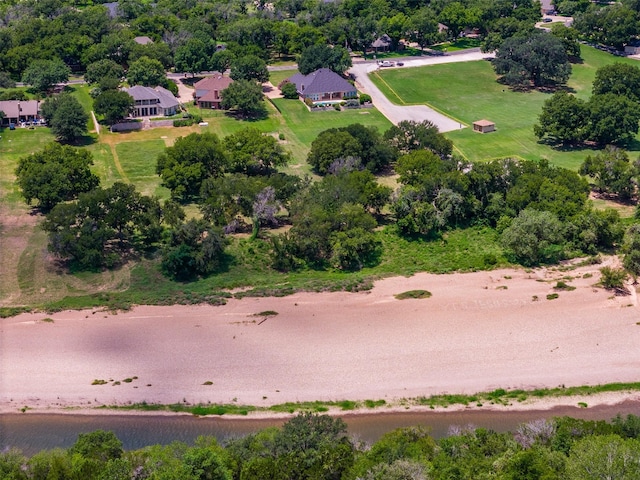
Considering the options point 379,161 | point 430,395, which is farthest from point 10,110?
point 430,395

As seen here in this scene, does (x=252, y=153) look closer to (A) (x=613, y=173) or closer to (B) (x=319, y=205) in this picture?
(B) (x=319, y=205)

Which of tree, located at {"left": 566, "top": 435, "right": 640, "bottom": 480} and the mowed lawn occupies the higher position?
the mowed lawn

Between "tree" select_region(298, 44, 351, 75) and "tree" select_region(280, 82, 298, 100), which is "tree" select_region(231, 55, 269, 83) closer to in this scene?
"tree" select_region(280, 82, 298, 100)

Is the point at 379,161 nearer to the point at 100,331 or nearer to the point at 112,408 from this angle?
the point at 100,331

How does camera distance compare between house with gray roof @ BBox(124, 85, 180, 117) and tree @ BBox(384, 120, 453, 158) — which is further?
house with gray roof @ BBox(124, 85, 180, 117)

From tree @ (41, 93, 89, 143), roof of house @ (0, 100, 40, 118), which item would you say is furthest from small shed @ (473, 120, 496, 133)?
roof of house @ (0, 100, 40, 118)

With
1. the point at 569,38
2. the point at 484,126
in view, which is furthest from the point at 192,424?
the point at 569,38
